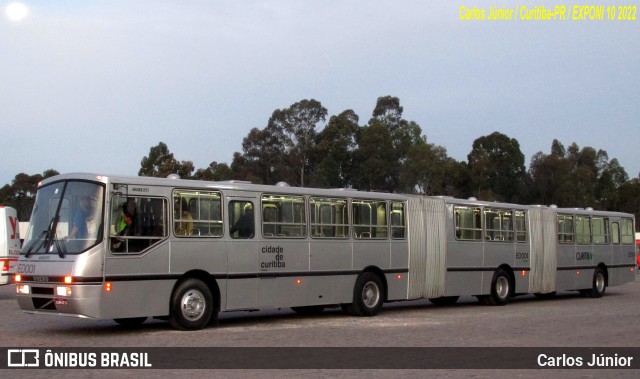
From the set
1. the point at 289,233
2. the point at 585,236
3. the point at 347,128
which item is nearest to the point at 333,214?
the point at 289,233

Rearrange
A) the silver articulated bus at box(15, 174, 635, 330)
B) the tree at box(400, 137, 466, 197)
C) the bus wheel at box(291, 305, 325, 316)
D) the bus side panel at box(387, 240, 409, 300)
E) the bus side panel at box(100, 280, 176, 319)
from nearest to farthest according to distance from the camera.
Answer: the bus side panel at box(100, 280, 176, 319), the silver articulated bus at box(15, 174, 635, 330), the bus side panel at box(387, 240, 409, 300), the bus wheel at box(291, 305, 325, 316), the tree at box(400, 137, 466, 197)

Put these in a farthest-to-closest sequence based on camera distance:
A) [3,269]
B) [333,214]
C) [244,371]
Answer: [3,269] < [333,214] < [244,371]

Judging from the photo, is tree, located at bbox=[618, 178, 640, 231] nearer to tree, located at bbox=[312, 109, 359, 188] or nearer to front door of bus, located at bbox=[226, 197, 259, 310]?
tree, located at bbox=[312, 109, 359, 188]

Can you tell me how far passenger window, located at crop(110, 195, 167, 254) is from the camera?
13.8m

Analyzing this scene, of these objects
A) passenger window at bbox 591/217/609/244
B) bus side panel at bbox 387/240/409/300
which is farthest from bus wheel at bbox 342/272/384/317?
passenger window at bbox 591/217/609/244

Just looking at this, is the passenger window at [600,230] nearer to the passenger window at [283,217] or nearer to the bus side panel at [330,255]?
the bus side panel at [330,255]

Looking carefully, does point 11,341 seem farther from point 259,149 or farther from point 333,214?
point 259,149

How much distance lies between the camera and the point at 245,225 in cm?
1605

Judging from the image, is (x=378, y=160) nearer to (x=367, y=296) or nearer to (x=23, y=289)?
(x=367, y=296)

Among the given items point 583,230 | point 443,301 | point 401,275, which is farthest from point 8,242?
Answer: point 583,230

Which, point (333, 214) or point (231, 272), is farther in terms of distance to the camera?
point (333, 214)

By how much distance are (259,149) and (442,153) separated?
17.6 meters

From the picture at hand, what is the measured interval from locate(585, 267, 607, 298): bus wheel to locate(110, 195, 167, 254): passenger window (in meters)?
17.3

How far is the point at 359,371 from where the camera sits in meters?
10.3
